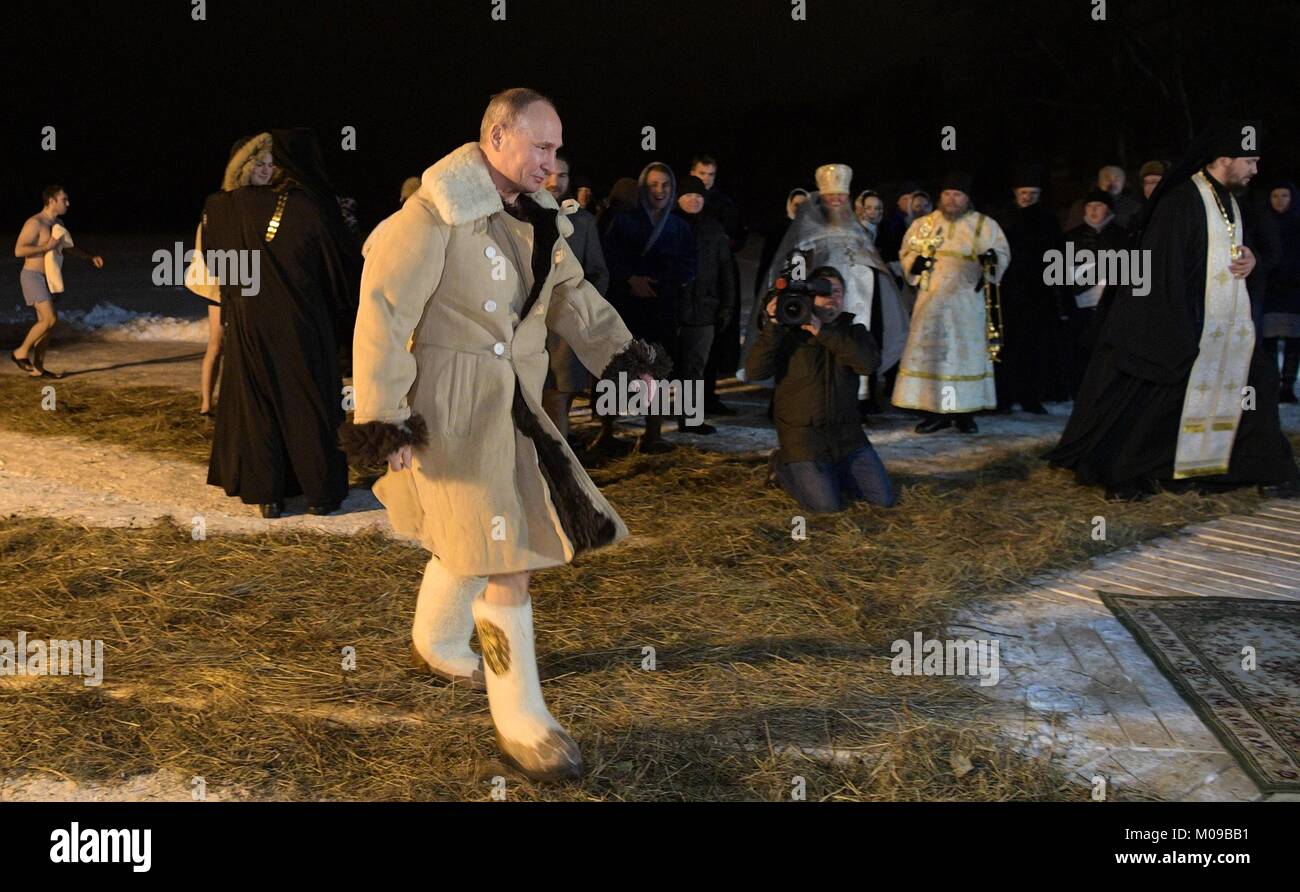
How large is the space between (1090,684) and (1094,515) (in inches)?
98.0

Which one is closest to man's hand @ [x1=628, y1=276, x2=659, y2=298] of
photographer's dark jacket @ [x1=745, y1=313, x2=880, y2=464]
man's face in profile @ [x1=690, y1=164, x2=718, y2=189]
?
man's face in profile @ [x1=690, y1=164, x2=718, y2=189]

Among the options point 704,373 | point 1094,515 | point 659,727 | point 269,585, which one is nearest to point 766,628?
point 659,727

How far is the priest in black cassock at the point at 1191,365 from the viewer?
7086 mm

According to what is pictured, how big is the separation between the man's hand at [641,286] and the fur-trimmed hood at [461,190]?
194 inches

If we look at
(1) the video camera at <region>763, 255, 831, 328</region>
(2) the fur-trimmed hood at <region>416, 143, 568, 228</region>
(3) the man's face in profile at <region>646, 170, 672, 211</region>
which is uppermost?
(3) the man's face in profile at <region>646, 170, 672, 211</region>

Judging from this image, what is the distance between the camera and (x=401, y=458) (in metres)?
3.54

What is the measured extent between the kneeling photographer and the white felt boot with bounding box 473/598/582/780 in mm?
3335

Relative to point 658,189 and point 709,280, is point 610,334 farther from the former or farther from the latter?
point 709,280

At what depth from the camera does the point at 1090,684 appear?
14.8 ft

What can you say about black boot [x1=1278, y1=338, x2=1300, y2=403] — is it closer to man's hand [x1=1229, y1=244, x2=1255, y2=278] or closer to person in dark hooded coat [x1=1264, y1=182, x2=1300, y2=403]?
person in dark hooded coat [x1=1264, y1=182, x2=1300, y2=403]

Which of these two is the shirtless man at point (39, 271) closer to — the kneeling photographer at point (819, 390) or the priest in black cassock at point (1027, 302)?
the kneeling photographer at point (819, 390)

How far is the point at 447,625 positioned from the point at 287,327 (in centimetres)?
287

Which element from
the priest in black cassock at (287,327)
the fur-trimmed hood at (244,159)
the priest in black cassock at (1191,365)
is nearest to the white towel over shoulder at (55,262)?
the fur-trimmed hood at (244,159)

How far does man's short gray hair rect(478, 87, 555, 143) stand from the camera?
357 centimetres
